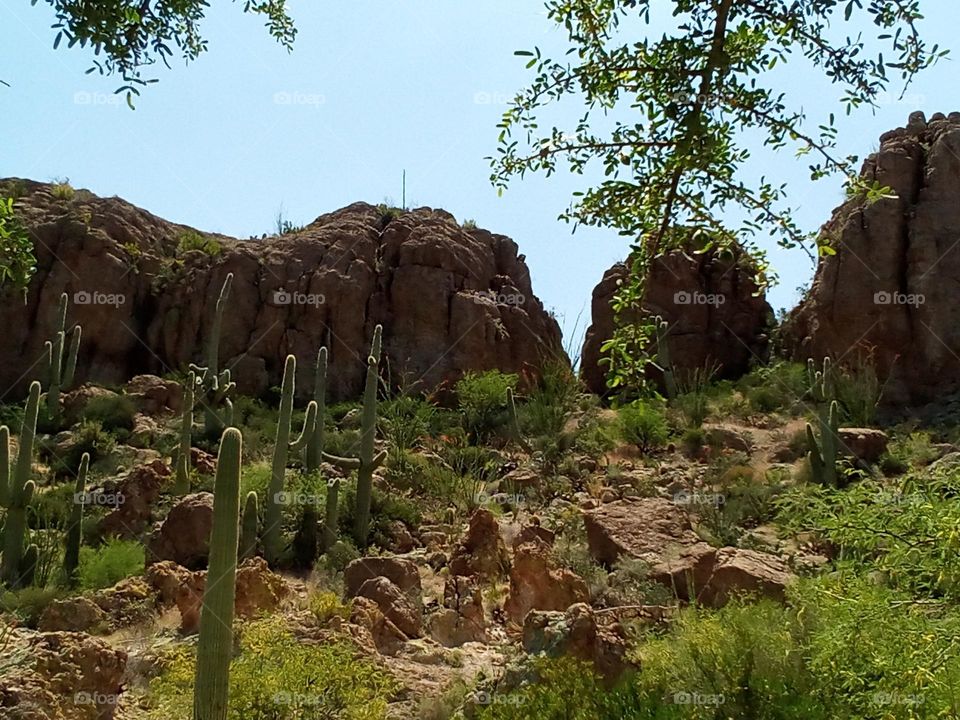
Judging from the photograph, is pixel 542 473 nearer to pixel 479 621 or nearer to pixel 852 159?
pixel 479 621

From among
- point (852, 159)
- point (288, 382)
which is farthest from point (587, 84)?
point (288, 382)

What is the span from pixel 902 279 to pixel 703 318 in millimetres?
5209

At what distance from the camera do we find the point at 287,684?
6.28m

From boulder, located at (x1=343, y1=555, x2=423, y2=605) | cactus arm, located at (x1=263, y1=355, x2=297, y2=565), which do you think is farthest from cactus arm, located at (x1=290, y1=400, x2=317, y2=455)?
boulder, located at (x1=343, y1=555, x2=423, y2=605)

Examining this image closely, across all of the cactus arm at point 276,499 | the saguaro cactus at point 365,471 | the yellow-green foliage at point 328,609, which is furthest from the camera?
the saguaro cactus at point 365,471

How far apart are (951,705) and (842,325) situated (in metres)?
18.0

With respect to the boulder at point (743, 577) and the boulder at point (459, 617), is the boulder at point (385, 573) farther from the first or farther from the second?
the boulder at point (743, 577)

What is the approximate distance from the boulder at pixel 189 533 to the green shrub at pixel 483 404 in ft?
28.0

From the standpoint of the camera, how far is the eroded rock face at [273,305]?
78.6ft

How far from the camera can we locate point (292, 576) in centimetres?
1127

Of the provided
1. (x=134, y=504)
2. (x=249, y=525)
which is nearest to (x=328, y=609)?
(x=249, y=525)

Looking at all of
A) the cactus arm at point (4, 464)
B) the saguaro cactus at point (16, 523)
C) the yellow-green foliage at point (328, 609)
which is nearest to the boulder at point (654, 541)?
the yellow-green foliage at point (328, 609)

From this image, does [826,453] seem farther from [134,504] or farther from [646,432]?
[134,504]

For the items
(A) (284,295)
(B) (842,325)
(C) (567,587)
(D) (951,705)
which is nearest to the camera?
(D) (951,705)
